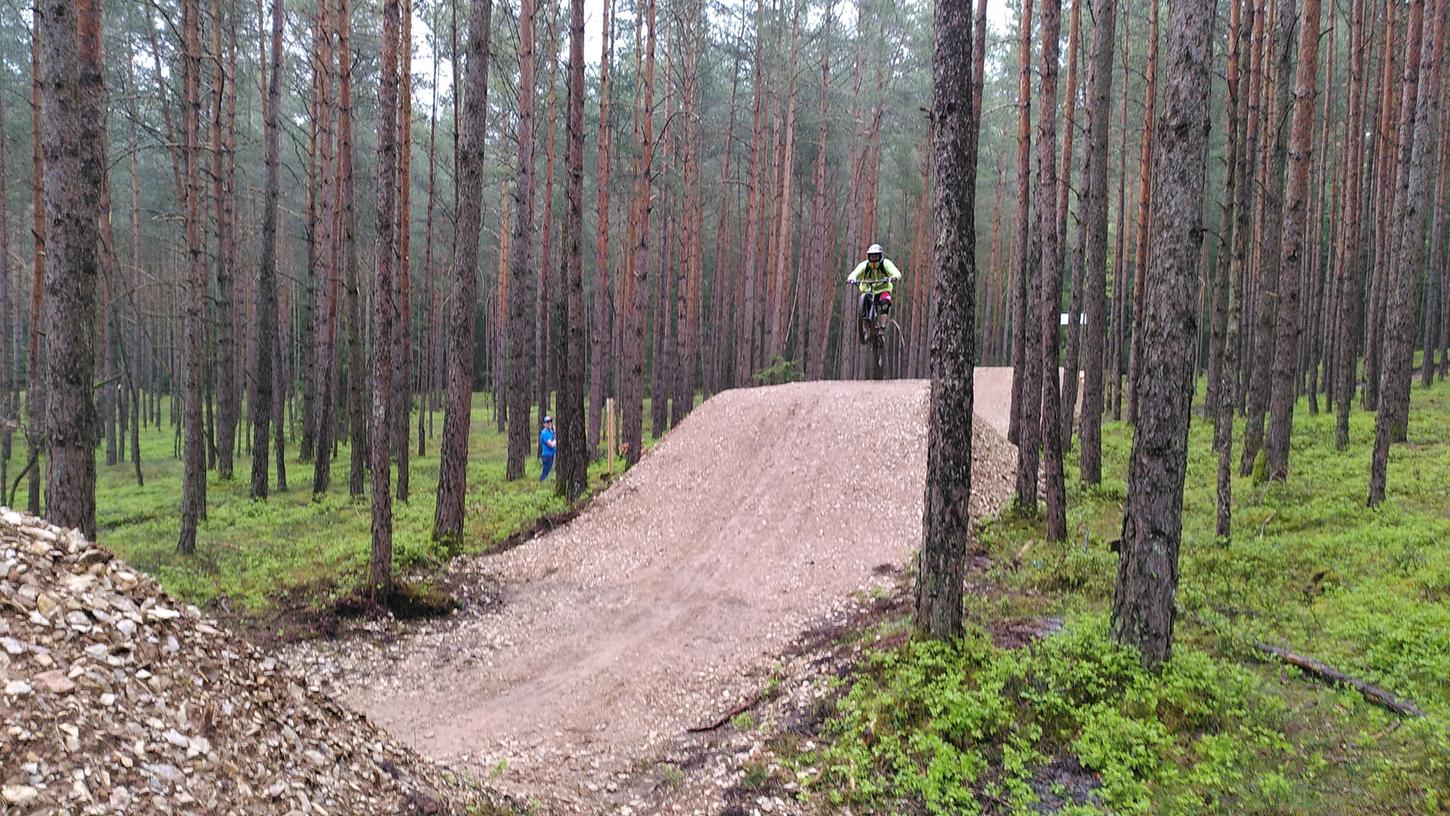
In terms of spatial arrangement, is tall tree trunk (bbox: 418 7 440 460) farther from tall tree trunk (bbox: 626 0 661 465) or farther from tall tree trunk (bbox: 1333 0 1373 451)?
tall tree trunk (bbox: 1333 0 1373 451)

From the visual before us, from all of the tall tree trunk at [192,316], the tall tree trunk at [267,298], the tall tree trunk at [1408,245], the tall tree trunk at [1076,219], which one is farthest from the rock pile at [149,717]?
the tall tree trunk at [267,298]

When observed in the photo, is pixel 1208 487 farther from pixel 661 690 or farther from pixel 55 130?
pixel 55 130

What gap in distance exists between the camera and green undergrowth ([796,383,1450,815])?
4770 millimetres

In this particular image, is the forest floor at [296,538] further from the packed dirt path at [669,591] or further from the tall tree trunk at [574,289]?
the packed dirt path at [669,591]

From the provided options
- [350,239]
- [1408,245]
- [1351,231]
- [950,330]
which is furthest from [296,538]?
[1351,231]

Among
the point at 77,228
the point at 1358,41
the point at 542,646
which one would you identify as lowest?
the point at 542,646

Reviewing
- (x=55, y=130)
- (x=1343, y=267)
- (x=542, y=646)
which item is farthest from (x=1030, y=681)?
(x=1343, y=267)

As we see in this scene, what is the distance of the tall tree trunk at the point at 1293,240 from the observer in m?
11.3

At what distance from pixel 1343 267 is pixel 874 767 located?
17.8 m

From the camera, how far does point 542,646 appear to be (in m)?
8.82

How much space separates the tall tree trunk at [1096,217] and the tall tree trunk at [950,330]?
6.47 metres

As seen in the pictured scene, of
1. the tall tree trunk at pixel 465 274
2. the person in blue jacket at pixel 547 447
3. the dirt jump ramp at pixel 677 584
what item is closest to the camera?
the dirt jump ramp at pixel 677 584

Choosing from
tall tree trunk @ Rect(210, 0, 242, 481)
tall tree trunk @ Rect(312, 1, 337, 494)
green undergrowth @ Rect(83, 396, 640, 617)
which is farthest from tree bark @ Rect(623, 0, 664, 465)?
tall tree trunk @ Rect(210, 0, 242, 481)

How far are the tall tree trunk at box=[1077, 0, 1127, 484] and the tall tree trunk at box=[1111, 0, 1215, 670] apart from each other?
253 inches
